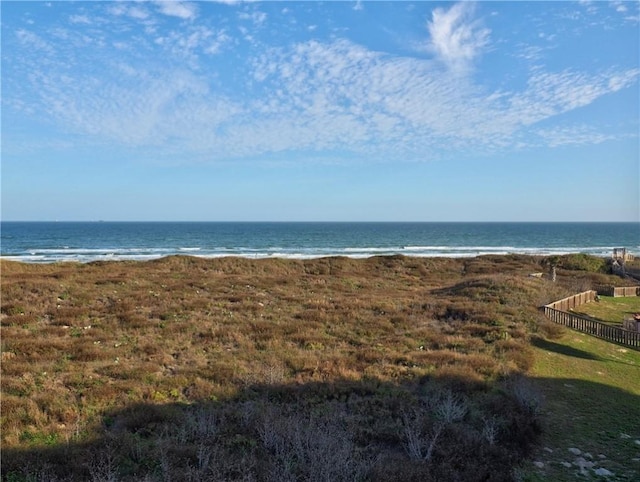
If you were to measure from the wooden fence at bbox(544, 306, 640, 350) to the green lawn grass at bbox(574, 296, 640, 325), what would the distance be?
3.04 meters

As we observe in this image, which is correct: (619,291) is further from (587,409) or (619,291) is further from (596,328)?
(587,409)

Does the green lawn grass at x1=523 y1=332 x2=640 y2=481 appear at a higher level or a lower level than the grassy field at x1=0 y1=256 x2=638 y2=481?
lower

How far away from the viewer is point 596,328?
18.9m

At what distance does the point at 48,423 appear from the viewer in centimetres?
897

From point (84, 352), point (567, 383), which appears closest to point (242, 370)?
point (84, 352)

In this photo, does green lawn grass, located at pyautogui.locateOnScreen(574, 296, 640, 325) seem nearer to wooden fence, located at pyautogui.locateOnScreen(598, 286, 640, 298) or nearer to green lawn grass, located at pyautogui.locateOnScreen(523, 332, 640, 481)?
wooden fence, located at pyautogui.locateOnScreen(598, 286, 640, 298)

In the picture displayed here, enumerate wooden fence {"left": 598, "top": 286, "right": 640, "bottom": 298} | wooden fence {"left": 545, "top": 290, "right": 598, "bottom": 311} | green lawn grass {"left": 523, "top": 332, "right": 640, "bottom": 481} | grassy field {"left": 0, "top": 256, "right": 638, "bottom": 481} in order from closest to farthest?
1. grassy field {"left": 0, "top": 256, "right": 638, "bottom": 481}
2. green lawn grass {"left": 523, "top": 332, "right": 640, "bottom": 481}
3. wooden fence {"left": 545, "top": 290, "right": 598, "bottom": 311}
4. wooden fence {"left": 598, "top": 286, "right": 640, "bottom": 298}

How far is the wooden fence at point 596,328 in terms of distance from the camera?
1753 centimetres

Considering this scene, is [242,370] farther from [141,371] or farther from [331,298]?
[331,298]

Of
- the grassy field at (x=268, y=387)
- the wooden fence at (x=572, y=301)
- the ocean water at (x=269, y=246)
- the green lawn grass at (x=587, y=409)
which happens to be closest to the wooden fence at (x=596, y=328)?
the green lawn grass at (x=587, y=409)

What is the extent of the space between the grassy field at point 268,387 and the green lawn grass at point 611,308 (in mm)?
3049

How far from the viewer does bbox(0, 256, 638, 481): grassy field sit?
24.9 ft

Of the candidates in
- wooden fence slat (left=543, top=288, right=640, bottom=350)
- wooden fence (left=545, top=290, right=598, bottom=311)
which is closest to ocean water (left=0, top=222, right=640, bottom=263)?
wooden fence (left=545, top=290, right=598, bottom=311)

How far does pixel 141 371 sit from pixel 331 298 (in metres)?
14.3
